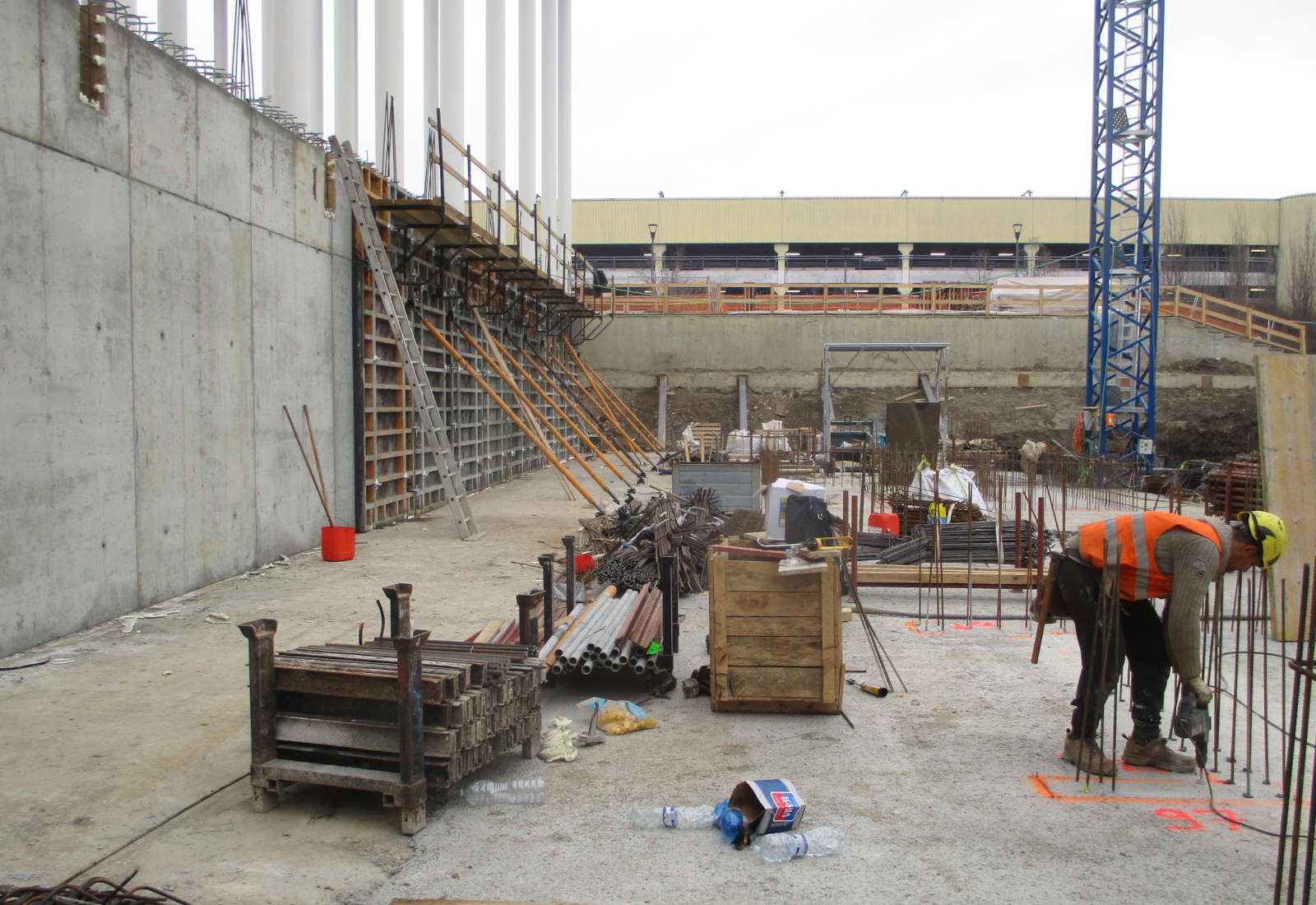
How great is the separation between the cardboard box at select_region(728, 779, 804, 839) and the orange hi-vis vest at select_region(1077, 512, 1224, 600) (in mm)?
2088

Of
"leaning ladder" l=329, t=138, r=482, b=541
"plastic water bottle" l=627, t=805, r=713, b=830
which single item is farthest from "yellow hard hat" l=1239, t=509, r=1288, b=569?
"leaning ladder" l=329, t=138, r=482, b=541

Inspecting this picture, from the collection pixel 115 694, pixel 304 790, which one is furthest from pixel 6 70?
pixel 304 790

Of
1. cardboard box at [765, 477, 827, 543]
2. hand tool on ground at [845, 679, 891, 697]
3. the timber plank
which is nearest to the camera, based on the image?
hand tool on ground at [845, 679, 891, 697]

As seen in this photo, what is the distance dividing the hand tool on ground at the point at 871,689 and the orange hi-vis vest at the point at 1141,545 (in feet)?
5.94

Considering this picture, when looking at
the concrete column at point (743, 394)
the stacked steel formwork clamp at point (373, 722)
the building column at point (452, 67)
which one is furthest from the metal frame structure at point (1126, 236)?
the stacked steel formwork clamp at point (373, 722)

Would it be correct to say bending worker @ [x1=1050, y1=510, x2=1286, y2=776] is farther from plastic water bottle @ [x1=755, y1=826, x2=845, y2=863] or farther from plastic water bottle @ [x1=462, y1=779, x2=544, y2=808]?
plastic water bottle @ [x1=462, y1=779, x2=544, y2=808]

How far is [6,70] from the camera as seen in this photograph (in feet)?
21.4

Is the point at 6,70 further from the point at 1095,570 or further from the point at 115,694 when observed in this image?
the point at 1095,570

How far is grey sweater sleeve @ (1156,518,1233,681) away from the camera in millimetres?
4520

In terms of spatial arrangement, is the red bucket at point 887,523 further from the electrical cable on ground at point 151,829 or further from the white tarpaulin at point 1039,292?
the white tarpaulin at point 1039,292

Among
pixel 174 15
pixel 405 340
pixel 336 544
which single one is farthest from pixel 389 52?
pixel 336 544

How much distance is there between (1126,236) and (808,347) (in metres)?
9.82

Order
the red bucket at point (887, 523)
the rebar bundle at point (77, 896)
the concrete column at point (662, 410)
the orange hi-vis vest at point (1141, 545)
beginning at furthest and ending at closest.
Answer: the concrete column at point (662, 410) → the red bucket at point (887, 523) → the orange hi-vis vest at point (1141, 545) → the rebar bundle at point (77, 896)

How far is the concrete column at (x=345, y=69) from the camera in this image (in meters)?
17.2
